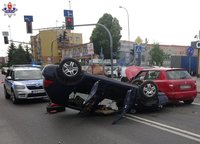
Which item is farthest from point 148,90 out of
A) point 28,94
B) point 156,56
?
point 156,56

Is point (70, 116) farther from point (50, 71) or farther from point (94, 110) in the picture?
point (50, 71)

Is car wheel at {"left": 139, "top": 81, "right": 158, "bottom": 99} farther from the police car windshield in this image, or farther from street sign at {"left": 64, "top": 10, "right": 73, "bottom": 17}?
street sign at {"left": 64, "top": 10, "right": 73, "bottom": 17}

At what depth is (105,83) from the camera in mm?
8445

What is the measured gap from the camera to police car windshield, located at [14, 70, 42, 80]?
1383 centimetres

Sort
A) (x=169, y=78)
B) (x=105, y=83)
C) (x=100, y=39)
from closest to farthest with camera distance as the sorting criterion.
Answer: (x=105, y=83) < (x=169, y=78) < (x=100, y=39)

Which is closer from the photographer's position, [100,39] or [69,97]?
[69,97]

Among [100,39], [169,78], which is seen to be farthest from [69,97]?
[100,39]

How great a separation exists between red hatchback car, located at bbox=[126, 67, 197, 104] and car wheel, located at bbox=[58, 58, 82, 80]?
276cm

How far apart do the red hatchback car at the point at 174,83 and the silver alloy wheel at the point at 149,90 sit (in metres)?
1.00

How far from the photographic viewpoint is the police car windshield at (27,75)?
13830mm

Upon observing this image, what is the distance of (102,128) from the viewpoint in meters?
7.48

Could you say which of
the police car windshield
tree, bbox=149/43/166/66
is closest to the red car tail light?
the police car windshield

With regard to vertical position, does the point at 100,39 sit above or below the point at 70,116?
above

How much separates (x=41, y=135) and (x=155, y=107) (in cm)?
396
